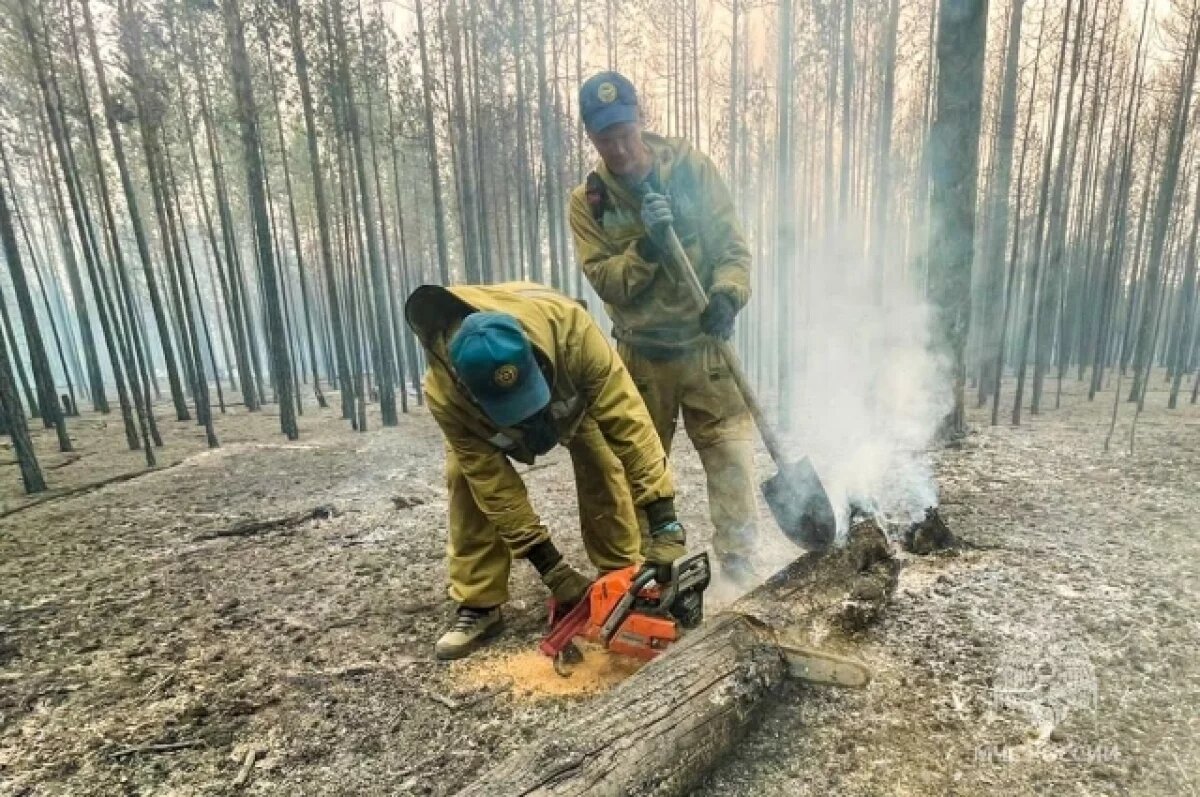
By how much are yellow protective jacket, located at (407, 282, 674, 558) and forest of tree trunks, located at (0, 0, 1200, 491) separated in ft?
15.4

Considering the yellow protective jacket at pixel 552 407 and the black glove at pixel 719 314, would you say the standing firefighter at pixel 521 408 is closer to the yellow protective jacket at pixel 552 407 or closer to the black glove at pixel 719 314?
the yellow protective jacket at pixel 552 407

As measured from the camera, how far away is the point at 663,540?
7.64ft

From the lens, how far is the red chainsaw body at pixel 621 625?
7.50 ft

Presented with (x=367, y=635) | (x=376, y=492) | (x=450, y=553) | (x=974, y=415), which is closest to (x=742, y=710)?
(x=450, y=553)

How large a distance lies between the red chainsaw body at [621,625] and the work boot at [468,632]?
0.46m

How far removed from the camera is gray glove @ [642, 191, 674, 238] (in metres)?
2.90

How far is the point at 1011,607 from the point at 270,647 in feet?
11.5

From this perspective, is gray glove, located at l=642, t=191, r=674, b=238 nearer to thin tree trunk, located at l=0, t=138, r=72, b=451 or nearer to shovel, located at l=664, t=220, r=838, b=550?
shovel, located at l=664, t=220, r=838, b=550

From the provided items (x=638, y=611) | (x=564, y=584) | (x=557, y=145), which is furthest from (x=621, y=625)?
(x=557, y=145)

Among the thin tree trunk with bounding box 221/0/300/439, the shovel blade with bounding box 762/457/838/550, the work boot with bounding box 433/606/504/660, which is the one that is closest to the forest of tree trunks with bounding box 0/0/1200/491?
the thin tree trunk with bounding box 221/0/300/439

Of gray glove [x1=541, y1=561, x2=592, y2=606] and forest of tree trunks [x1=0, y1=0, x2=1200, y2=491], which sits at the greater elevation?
forest of tree trunks [x1=0, y1=0, x2=1200, y2=491]

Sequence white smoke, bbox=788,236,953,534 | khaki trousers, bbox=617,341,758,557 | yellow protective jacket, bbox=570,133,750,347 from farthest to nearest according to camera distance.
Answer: white smoke, bbox=788,236,953,534
khaki trousers, bbox=617,341,758,557
yellow protective jacket, bbox=570,133,750,347

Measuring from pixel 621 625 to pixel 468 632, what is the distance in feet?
2.86

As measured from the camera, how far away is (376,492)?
5664mm
